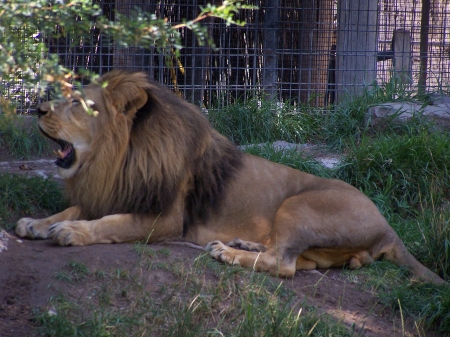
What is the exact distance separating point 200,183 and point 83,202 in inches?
29.7

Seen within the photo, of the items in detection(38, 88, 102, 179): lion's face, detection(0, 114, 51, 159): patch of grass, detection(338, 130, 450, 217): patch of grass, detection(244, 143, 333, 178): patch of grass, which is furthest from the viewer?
detection(0, 114, 51, 159): patch of grass

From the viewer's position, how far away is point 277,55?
24.9ft

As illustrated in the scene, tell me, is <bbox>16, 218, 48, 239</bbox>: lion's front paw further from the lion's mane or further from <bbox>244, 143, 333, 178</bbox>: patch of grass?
<bbox>244, 143, 333, 178</bbox>: patch of grass

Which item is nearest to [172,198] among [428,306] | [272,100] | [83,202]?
[83,202]

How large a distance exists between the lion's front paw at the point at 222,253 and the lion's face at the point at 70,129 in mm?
965

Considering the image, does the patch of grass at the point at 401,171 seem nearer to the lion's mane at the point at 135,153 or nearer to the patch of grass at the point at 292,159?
the patch of grass at the point at 292,159

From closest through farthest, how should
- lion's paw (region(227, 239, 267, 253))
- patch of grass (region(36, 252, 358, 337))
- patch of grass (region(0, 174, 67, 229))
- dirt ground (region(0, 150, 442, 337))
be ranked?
patch of grass (region(36, 252, 358, 337))
dirt ground (region(0, 150, 442, 337))
lion's paw (region(227, 239, 267, 253))
patch of grass (region(0, 174, 67, 229))

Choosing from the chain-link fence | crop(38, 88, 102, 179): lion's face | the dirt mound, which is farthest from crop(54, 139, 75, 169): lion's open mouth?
the chain-link fence

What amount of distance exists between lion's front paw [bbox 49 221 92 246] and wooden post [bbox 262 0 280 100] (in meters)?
3.73

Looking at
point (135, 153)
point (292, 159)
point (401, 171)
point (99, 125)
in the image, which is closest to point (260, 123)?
point (292, 159)

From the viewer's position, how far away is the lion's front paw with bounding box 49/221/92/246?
152 inches

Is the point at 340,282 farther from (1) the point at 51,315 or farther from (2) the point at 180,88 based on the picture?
(2) the point at 180,88

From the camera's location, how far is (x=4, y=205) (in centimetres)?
446

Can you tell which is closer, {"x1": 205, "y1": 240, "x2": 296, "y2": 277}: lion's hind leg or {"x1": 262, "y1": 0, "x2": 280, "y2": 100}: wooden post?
{"x1": 205, "y1": 240, "x2": 296, "y2": 277}: lion's hind leg
